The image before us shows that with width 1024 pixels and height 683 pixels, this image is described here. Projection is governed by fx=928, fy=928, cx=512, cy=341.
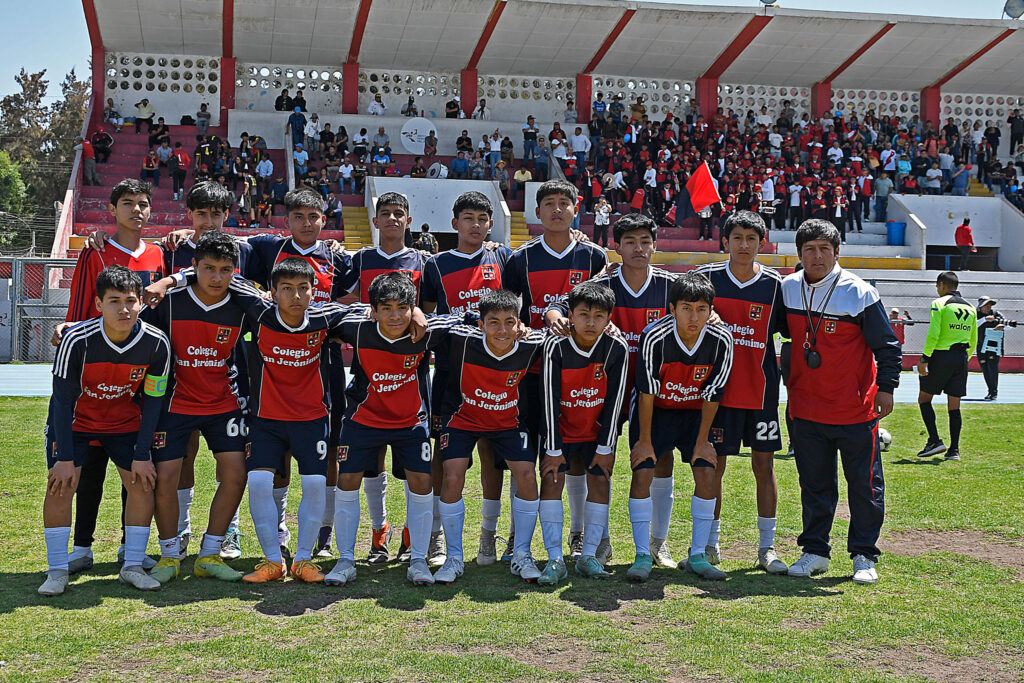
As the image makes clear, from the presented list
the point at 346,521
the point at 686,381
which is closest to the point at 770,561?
the point at 686,381

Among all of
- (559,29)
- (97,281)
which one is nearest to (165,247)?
(97,281)

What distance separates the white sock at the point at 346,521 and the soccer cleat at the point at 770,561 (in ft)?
8.36

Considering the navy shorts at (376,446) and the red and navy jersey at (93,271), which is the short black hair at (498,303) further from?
the red and navy jersey at (93,271)

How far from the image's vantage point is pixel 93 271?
19.4 feet

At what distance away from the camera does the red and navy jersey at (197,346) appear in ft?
18.5

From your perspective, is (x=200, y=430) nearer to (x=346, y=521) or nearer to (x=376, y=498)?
(x=346, y=521)

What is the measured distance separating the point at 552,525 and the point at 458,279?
70.1 inches

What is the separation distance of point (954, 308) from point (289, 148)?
824 inches

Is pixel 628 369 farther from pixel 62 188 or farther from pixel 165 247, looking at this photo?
pixel 62 188

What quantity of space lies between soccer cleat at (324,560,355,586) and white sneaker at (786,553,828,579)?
265 cm

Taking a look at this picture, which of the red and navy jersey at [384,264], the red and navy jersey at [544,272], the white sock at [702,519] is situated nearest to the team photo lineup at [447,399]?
the white sock at [702,519]

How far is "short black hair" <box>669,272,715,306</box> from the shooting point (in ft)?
18.5

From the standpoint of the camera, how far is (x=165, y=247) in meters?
6.20

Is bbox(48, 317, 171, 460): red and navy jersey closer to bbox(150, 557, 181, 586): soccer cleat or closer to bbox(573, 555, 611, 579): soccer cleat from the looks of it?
bbox(150, 557, 181, 586): soccer cleat
